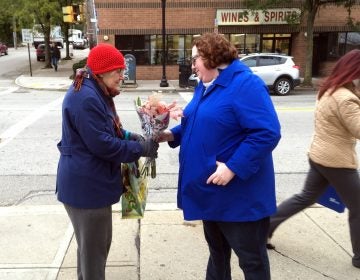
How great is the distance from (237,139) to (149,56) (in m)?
19.0

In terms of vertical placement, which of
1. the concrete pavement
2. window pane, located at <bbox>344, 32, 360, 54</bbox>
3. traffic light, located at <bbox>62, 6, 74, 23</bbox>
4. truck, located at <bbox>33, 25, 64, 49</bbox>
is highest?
traffic light, located at <bbox>62, 6, 74, 23</bbox>

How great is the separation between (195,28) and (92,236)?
19054 mm

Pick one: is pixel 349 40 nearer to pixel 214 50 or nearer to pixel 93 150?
pixel 214 50

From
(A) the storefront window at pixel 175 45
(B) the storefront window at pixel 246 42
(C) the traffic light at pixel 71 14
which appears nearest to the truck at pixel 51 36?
(C) the traffic light at pixel 71 14

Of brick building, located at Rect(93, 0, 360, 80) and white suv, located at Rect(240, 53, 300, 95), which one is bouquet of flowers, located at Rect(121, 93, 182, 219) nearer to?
white suv, located at Rect(240, 53, 300, 95)

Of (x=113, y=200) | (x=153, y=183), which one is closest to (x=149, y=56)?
(x=153, y=183)

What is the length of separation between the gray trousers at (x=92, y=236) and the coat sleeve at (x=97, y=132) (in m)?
0.36

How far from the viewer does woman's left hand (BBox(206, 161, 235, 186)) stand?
2.28 metres

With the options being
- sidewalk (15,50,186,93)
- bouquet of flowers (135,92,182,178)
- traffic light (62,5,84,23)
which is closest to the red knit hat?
bouquet of flowers (135,92,182,178)

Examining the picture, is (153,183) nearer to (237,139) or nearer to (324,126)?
(324,126)

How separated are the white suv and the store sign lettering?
4.67m

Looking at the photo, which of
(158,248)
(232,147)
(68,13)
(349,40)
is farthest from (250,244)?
(349,40)

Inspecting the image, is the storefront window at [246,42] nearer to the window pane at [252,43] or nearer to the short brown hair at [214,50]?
the window pane at [252,43]

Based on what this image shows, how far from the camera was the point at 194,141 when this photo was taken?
2.41 metres
